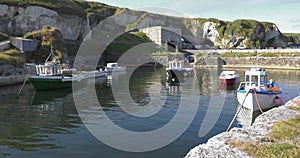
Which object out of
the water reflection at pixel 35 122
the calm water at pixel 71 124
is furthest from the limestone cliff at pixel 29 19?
the water reflection at pixel 35 122

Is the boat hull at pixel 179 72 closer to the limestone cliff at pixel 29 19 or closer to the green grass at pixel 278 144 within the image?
the green grass at pixel 278 144

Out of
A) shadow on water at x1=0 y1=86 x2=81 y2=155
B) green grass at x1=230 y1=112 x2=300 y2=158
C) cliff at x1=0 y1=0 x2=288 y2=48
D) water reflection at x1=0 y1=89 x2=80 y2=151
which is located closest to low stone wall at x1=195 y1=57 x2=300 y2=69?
cliff at x1=0 y1=0 x2=288 y2=48

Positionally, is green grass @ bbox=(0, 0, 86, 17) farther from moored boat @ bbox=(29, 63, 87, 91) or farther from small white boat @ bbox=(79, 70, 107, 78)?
moored boat @ bbox=(29, 63, 87, 91)

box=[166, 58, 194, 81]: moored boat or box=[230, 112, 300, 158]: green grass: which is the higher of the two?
box=[166, 58, 194, 81]: moored boat

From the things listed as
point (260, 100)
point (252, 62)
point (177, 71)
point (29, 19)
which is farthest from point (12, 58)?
point (252, 62)

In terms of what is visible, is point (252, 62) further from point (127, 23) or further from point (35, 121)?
point (127, 23)

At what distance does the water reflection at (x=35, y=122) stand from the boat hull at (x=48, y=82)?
18.1ft

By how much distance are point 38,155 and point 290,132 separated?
11.9 m

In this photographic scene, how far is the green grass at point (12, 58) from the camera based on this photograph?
46.3 m

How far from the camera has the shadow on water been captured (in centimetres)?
1614

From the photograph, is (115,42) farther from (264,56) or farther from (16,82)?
(16,82)

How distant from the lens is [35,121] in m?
21.2

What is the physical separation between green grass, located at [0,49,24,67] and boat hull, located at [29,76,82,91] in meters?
11.9

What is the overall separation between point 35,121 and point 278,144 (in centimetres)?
1750
